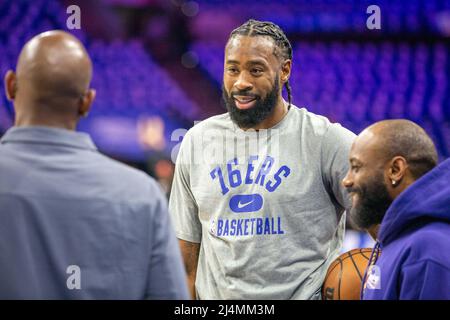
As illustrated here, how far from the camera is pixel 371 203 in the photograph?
2068 mm

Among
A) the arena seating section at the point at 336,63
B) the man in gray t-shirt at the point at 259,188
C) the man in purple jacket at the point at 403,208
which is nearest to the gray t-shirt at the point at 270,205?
the man in gray t-shirt at the point at 259,188

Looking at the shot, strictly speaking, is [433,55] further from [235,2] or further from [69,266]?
[69,266]

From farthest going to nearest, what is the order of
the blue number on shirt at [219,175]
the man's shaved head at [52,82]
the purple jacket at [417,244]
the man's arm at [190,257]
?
the man's arm at [190,257] < the blue number on shirt at [219,175] < the purple jacket at [417,244] < the man's shaved head at [52,82]

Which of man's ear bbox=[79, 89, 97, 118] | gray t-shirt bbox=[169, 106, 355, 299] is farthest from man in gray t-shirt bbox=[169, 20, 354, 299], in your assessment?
man's ear bbox=[79, 89, 97, 118]

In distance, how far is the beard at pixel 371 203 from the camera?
202cm

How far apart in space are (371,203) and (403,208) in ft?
0.68

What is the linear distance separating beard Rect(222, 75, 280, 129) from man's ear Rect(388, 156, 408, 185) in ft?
2.22

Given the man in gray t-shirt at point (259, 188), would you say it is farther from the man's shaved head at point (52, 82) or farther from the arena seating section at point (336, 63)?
the arena seating section at point (336, 63)

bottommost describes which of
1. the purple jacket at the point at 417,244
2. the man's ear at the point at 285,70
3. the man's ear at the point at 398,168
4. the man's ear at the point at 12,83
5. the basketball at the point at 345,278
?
the basketball at the point at 345,278

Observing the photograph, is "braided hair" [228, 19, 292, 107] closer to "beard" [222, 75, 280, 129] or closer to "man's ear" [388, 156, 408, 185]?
"beard" [222, 75, 280, 129]

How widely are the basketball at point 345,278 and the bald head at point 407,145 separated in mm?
514

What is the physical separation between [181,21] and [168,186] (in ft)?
6.19

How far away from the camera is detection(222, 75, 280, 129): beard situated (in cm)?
256

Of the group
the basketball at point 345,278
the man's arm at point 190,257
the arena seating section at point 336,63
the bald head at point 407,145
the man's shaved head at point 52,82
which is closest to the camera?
the man's shaved head at point 52,82
